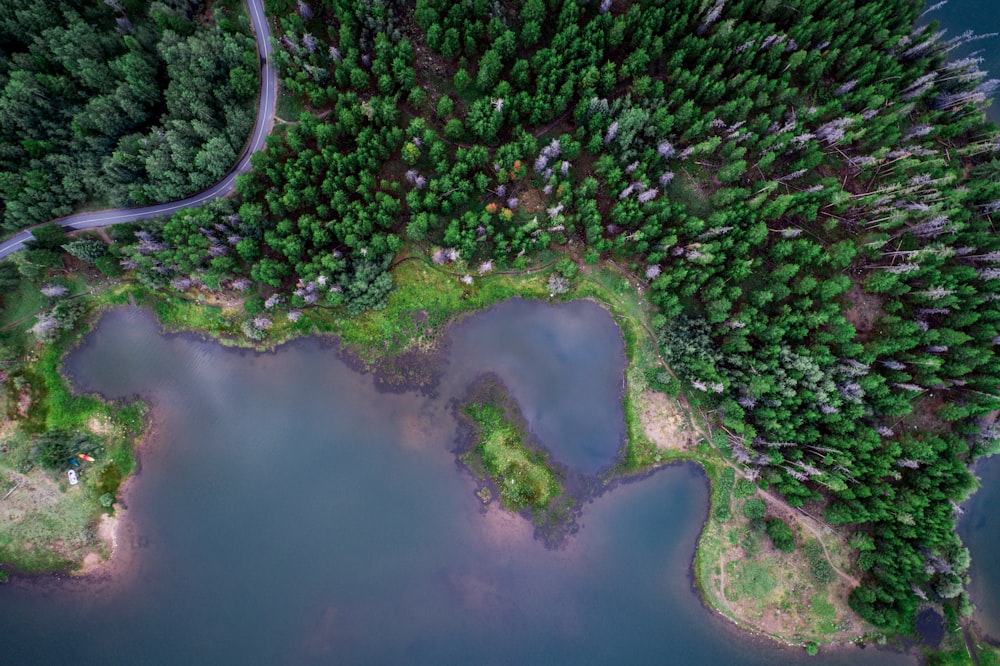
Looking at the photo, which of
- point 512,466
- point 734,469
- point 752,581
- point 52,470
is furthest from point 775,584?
point 52,470

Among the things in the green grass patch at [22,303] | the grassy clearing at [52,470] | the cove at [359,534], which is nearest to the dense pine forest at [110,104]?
the green grass patch at [22,303]

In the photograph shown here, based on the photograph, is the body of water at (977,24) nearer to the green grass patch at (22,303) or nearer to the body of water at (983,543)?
the body of water at (983,543)

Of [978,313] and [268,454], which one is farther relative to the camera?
[268,454]

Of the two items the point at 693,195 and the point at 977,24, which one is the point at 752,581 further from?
the point at 977,24

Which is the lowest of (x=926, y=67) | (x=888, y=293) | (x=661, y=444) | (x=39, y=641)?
(x=39, y=641)

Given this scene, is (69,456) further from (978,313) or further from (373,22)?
(978,313)

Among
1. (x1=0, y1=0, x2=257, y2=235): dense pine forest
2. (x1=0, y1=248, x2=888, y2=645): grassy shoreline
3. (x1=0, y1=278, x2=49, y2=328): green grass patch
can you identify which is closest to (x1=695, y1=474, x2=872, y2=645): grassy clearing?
(x1=0, y1=248, x2=888, y2=645): grassy shoreline

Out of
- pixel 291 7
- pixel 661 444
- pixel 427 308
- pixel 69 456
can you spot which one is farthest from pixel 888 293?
pixel 69 456
